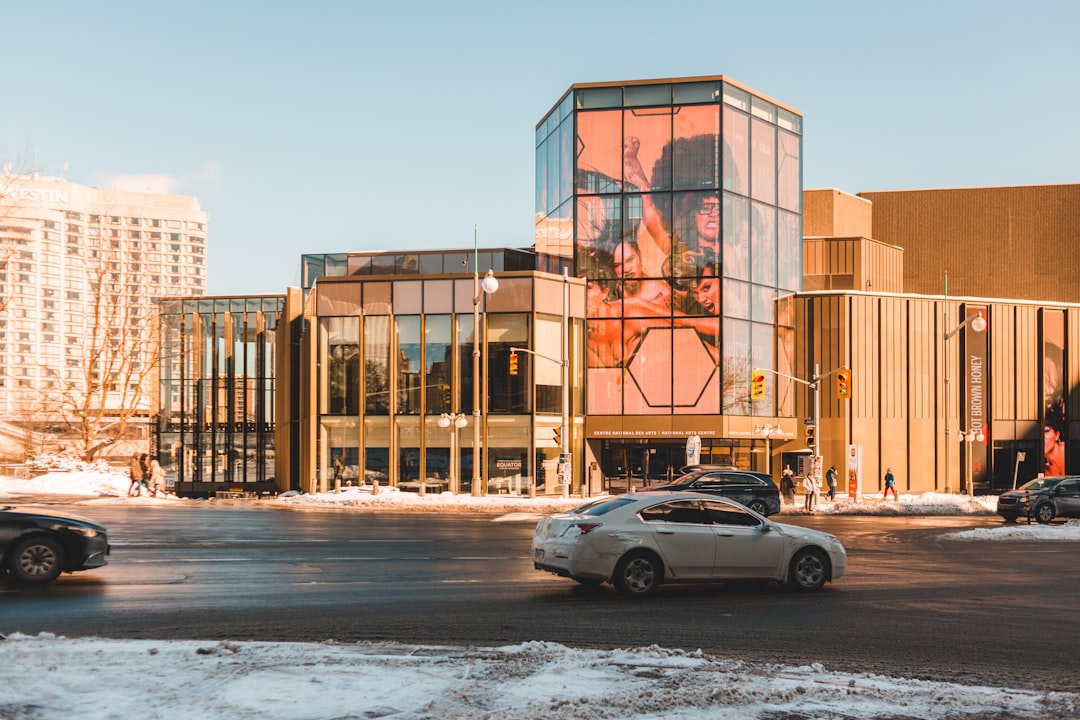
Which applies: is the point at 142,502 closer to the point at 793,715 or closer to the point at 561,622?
the point at 561,622

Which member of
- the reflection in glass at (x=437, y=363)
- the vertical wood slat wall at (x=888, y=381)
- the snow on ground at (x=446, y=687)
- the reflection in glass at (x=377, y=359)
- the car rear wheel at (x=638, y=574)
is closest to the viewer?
the snow on ground at (x=446, y=687)

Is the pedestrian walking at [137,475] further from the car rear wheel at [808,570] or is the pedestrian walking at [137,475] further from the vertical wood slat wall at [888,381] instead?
the vertical wood slat wall at [888,381]

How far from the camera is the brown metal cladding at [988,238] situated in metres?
81.0

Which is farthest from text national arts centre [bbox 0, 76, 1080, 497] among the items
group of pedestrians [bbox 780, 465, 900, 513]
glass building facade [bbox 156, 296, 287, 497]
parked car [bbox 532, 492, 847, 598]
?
parked car [bbox 532, 492, 847, 598]

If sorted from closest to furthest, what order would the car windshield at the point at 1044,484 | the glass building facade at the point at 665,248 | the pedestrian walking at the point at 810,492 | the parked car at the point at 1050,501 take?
the parked car at the point at 1050,501 < the car windshield at the point at 1044,484 < the pedestrian walking at the point at 810,492 < the glass building facade at the point at 665,248

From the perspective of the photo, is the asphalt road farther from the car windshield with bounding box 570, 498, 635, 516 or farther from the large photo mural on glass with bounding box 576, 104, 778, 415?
the large photo mural on glass with bounding box 576, 104, 778, 415

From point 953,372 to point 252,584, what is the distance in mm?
53371

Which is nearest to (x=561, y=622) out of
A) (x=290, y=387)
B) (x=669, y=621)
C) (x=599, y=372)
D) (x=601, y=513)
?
(x=669, y=621)

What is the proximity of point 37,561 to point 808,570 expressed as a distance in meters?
11.1

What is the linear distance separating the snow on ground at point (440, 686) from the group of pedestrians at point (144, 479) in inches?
1280

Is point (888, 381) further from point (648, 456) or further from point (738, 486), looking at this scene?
point (738, 486)

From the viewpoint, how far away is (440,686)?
827 cm

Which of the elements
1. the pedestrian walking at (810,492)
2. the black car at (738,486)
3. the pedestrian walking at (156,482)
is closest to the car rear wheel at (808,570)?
the black car at (738,486)

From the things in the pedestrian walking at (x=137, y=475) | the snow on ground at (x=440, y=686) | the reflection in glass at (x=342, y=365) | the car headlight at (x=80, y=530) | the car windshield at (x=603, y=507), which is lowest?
the pedestrian walking at (x=137, y=475)
